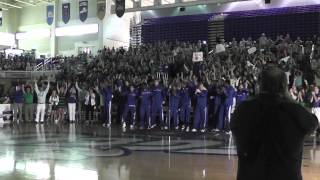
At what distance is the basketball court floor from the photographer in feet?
23.7

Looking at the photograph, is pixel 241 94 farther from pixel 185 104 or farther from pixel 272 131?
pixel 272 131

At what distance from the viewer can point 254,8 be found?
2697cm

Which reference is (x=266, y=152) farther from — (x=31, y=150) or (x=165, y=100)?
(x=165, y=100)

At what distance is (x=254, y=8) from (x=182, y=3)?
166 inches

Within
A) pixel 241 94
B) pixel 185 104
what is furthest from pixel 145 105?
pixel 241 94

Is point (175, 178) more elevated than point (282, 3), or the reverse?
point (282, 3)

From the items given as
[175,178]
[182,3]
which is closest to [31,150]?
[175,178]

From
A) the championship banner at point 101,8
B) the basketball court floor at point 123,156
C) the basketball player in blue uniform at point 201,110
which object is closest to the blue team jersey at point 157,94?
the basketball player in blue uniform at point 201,110

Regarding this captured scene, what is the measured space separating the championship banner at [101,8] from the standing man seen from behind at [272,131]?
26006 millimetres

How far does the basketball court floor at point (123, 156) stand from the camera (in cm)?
721

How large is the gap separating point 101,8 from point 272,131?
26.6 meters

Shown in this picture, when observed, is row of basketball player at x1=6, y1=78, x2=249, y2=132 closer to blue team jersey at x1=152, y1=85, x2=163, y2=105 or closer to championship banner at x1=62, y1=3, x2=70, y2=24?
blue team jersey at x1=152, y1=85, x2=163, y2=105

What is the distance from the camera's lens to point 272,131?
272 cm

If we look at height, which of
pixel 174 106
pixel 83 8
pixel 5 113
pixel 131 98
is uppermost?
pixel 83 8
